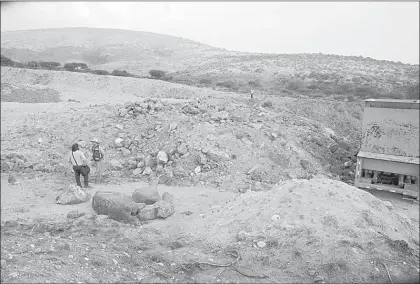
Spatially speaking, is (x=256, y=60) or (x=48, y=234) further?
(x=256, y=60)

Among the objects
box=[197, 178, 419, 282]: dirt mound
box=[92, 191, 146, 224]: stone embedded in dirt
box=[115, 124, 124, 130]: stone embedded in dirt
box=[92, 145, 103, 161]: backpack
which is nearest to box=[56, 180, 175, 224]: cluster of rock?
box=[92, 191, 146, 224]: stone embedded in dirt

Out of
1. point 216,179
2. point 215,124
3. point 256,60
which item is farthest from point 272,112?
point 256,60

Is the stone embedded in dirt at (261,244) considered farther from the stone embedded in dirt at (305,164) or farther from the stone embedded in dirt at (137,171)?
the stone embedded in dirt at (305,164)

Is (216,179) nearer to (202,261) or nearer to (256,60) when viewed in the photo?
(202,261)

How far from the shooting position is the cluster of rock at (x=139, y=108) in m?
10.4

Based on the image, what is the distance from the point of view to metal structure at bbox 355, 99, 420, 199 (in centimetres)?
768

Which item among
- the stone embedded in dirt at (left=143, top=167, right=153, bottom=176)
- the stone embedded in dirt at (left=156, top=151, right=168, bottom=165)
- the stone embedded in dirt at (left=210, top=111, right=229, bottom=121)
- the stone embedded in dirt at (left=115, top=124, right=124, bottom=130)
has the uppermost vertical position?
the stone embedded in dirt at (left=210, top=111, right=229, bottom=121)

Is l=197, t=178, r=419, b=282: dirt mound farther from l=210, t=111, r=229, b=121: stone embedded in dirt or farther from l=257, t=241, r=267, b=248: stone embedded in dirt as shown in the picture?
l=210, t=111, r=229, b=121: stone embedded in dirt

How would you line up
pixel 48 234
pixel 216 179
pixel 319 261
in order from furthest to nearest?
pixel 216 179 → pixel 48 234 → pixel 319 261

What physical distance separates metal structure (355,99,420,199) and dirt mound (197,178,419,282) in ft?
6.51

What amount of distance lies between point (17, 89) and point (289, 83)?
15788mm

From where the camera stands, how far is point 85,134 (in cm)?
954

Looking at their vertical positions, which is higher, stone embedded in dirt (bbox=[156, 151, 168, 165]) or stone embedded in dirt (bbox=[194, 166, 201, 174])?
stone embedded in dirt (bbox=[156, 151, 168, 165])

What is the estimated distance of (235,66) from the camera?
106 feet
